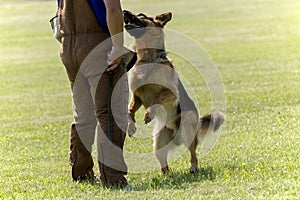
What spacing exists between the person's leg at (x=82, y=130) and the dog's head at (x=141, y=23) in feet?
2.87

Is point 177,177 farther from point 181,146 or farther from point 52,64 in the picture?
point 52,64

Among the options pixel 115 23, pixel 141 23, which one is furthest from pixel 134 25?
pixel 115 23

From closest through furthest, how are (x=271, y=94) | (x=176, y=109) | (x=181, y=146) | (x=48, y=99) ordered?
(x=176, y=109) → (x=181, y=146) → (x=271, y=94) → (x=48, y=99)

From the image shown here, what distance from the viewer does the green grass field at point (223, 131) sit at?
23.5 feet

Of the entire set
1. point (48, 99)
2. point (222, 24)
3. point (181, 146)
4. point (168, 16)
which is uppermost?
point (168, 16)

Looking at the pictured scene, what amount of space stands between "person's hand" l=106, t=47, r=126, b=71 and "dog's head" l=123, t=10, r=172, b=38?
73 cm

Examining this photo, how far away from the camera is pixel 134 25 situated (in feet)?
26.1

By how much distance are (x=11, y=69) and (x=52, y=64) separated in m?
1.36

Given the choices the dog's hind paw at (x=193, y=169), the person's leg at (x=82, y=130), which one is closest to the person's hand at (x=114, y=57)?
the person's leg at (x=82, y=130)

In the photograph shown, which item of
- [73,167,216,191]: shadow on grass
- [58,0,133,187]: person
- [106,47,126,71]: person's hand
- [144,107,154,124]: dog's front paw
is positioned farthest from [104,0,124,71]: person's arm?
[73,167,216,191]: shadow on grass

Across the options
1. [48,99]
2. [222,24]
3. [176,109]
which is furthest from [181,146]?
[222,24]

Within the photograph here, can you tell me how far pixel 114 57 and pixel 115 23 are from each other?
16.2 inches

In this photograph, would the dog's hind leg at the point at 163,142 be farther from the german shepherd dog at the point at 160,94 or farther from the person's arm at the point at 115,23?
the person's arm at the point at 115,23

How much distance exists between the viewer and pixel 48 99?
1539cm
